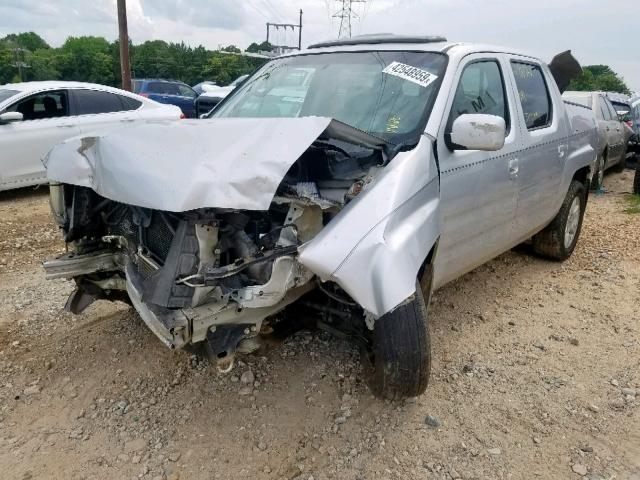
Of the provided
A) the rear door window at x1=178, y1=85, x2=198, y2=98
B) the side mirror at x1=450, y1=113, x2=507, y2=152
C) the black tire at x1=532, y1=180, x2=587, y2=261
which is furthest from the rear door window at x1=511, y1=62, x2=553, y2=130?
the rear door window at x1=178, y1=85, x2=198, y2=98

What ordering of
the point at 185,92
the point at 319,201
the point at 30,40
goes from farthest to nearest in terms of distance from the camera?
the point at 30,40 → the point at 185,92 → the point at 319,201

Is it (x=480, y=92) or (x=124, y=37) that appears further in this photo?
(x=124, y=37)

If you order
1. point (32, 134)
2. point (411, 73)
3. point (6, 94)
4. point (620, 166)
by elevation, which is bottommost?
point (620, 166)

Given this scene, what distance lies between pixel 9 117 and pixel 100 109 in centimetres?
130

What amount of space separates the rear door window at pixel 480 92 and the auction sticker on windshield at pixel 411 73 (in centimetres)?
18

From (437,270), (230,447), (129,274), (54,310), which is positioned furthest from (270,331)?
(54,310)

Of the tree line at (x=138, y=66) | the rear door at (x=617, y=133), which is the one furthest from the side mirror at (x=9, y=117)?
the tree line at (x=138, y=66)

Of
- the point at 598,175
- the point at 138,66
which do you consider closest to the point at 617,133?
the point at 598,175

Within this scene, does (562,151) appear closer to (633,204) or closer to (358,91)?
(358,91)

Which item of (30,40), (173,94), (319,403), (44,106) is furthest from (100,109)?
(30,40)

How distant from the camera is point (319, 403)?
9.68 ft

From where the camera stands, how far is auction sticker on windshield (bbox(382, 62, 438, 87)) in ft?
10.3

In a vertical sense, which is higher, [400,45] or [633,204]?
[400,45]

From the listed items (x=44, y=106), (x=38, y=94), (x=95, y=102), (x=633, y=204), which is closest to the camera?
(x=38, y=94)
